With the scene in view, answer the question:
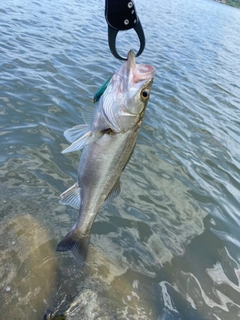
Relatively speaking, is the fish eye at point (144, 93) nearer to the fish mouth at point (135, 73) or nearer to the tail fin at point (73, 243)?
the fish mouth at point (135, 73)

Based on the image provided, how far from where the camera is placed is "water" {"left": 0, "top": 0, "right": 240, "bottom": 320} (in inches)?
196

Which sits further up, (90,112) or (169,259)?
(90,112)

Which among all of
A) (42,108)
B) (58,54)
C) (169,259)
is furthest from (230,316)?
(58,54)

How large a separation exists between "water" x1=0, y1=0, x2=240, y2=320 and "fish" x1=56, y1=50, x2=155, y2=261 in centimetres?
190

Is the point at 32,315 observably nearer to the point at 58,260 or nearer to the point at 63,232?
the point at 58,260

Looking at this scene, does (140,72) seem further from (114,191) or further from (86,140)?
(114,191)

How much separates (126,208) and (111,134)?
3.43 metres

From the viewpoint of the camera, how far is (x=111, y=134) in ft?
10.8

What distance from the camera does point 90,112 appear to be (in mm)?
3502

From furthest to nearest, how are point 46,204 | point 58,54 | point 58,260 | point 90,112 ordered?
point 58,54 → point 46,204 → point 58,260 → point 90,112

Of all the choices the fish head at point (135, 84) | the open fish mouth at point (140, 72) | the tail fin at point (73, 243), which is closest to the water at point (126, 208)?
the tail fin at point (73, 243)

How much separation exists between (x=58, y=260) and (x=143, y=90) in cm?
323

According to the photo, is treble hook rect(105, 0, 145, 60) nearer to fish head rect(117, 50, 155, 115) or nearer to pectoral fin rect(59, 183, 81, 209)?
fish head rect(117, 50, 155, 115)

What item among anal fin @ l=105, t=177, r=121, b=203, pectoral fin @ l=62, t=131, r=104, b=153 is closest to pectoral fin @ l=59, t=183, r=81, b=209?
A: anal fin @ l=105, t=177, r=121, b=203
